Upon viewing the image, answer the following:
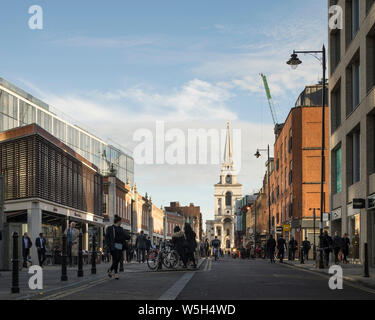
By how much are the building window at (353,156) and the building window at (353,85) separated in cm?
130

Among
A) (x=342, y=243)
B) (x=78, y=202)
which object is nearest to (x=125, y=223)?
(x=78, y=202)

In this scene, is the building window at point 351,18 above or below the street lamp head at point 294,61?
above

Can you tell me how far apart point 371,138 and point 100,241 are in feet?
97.6

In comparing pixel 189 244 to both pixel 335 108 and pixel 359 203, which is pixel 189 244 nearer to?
pixel 359 203

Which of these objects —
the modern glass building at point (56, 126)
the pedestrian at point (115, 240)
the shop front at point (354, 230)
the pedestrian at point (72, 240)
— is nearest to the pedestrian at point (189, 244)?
the pedestrian at point (72, 240)

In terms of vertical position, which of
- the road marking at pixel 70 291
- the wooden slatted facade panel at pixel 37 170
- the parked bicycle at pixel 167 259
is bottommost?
the parked bicycle at pixel 167 259

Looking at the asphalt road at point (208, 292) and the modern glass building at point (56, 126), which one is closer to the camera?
the asphalt road at point (208, 292)

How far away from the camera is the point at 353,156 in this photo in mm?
34062

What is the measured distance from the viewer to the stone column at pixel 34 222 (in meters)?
33.8

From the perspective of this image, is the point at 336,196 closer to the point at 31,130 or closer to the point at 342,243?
the point at 342,243

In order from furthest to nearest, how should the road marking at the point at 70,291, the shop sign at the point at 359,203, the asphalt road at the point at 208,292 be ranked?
the shop sign at the point at 359,203
the road marking at the point at 70,291
the asphalt road at the point at 208,292

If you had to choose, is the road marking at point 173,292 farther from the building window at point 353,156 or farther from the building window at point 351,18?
the building window at point 351,18

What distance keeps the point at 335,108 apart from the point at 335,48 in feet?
11.5

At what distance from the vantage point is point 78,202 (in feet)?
149
